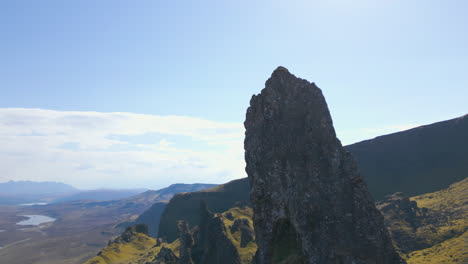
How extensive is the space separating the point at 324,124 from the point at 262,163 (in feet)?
23.9

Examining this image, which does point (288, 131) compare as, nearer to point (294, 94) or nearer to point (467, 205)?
point (294, 94)

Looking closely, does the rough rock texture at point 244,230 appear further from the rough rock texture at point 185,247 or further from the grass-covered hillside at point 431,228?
the grass-covered hillside at point 431,228

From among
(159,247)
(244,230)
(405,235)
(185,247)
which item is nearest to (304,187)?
(185,247)

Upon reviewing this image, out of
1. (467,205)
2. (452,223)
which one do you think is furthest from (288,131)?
(467,205)

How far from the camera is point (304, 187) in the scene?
24.9 m

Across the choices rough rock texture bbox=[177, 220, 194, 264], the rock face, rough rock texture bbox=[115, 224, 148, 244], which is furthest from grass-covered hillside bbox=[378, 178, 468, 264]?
rough rock texture bbox=[115, 224, 148, 244]

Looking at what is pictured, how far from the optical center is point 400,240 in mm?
96750

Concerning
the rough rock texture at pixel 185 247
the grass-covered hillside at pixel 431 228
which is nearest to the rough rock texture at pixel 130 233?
the rough rock texture at pixel 185 247

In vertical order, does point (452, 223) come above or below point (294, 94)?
below

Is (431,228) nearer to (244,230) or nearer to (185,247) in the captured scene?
(244,230)

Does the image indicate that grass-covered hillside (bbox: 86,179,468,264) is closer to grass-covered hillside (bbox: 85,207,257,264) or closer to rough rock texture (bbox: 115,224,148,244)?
grass-covered hillside (bbox: 85,207,257,264)

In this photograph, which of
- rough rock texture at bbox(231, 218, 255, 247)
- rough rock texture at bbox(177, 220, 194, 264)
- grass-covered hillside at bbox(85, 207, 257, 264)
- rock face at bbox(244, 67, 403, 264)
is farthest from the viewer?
rough rock texture at bbox(231, 218, 255, 247)

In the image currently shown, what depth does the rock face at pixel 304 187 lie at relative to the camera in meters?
22.6

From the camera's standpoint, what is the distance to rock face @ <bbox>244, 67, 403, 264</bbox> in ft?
74.1
